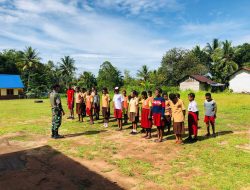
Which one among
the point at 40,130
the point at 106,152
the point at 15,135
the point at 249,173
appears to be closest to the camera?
the point at 249,173

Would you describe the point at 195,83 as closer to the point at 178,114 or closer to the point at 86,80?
the point at 86,80

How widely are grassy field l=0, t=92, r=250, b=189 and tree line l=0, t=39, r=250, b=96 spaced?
125 ft

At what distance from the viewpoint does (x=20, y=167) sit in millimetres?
6402

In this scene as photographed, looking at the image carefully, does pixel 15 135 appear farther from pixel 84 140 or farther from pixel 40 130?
pixel 84 140

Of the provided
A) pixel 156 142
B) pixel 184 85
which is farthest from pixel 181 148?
pixel 184 85

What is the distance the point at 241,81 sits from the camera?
47375 mm

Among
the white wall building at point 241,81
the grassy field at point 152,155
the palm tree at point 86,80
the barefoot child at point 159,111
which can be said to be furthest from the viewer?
the palm tree at point 86,80

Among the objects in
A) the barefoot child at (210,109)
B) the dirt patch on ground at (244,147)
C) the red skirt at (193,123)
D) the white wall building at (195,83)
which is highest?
the white wall building at (195,83)

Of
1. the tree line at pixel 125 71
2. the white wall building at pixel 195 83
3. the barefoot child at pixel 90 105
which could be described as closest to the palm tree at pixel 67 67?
the tree line at pixel 125 71

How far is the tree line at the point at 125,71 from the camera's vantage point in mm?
52866

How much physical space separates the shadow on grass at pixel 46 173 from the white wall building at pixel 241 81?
45434 mm

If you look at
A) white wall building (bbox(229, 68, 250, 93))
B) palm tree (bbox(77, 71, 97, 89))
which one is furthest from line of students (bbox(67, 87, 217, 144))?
palm tree (bbox(77, 71, 97, 89))

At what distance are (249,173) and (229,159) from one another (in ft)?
3.40

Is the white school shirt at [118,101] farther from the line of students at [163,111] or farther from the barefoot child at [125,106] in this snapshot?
the barefoot child at [125,106]
